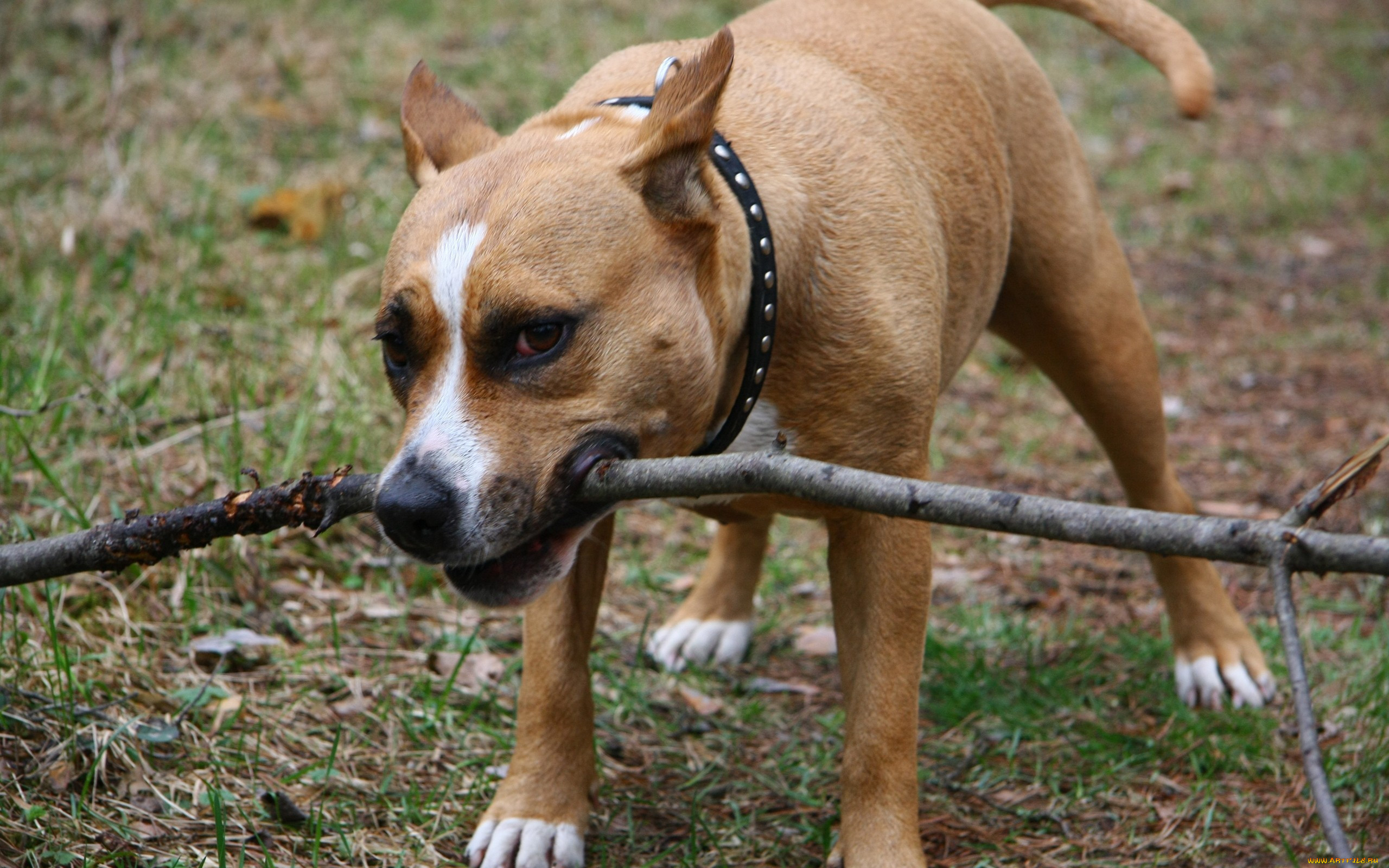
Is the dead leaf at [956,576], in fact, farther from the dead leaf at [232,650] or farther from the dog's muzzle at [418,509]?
the dog's muzzle at [418,509]

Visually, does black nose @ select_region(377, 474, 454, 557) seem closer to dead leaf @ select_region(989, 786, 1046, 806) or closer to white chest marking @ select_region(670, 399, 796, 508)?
white chest marking @ select_region(670, 399, 796, 508)

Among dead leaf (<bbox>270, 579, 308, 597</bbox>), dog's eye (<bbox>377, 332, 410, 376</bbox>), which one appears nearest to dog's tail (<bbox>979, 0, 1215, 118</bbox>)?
dog's eye (<bbox>377, 332, 410, 376</bbox>)

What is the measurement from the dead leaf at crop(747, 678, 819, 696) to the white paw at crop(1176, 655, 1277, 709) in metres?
1.17

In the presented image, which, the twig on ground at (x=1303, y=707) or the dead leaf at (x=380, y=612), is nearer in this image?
the twig on ground at (x=1303, y=707)

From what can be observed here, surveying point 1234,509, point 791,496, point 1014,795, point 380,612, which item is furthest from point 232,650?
point 1234,509

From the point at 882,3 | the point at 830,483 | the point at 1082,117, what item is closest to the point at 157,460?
the point at 882,3

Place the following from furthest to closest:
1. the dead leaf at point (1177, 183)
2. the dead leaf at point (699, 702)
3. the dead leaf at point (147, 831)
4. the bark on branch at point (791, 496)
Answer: the dead leaf at point (1177, 183), the dead leaf at point (699, 702), the dead leaf at point (147, 831), the bark on branch at point (791, 496)

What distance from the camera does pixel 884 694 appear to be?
2.94m

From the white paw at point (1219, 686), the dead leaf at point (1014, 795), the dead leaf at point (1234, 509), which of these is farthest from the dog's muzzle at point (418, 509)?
the dead leaf at point (1234, 509)

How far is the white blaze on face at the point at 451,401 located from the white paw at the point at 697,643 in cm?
187

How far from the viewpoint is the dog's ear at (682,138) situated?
8.07 feet

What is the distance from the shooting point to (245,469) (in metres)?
2.35

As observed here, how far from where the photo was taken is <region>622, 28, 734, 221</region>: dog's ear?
2.46 metres

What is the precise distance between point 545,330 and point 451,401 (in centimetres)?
22
